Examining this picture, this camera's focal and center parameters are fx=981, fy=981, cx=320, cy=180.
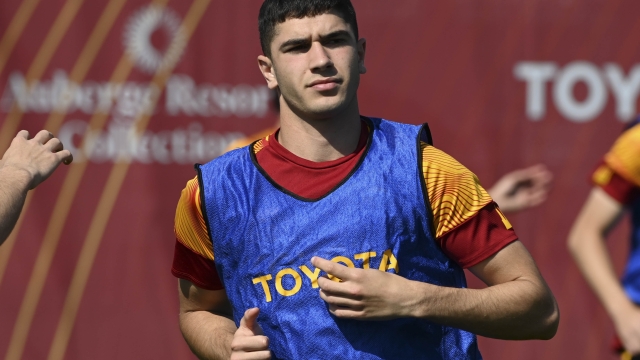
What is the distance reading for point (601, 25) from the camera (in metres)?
4.86

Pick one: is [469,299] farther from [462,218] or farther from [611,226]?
[611,226]

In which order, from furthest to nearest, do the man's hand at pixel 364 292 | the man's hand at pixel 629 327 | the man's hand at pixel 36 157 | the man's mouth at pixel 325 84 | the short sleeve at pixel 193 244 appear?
1. the man's hand at pixel 629 327
2. the man's hand at pixel 36 157
3. the short sleeve at pixel 193 244
4. the man's mouth at pixel 325 84
5. the man's hand at pixel 364 292

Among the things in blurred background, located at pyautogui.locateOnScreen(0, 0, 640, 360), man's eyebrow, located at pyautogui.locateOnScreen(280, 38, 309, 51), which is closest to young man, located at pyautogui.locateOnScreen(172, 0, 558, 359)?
man's eyebrow, located at pyautogui.locateOnScreen(280, 38, 309, 51)

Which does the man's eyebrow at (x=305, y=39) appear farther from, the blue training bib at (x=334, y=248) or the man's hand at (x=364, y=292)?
the man's hand at (x=364, y=292)

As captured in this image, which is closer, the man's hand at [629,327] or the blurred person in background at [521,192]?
the man's hand at [629,327]

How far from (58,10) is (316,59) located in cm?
274

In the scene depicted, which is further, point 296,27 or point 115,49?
point 115,49

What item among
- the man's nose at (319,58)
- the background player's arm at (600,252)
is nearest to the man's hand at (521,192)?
the background player's arm at (600,252)

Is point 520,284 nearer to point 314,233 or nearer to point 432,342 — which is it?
point 432,342

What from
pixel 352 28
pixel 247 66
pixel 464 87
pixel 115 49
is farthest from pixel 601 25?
pixel 352 28

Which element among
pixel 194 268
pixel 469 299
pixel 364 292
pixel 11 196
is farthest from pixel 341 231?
pixel 11 196

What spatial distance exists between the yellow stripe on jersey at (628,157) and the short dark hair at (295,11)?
49.4 inches

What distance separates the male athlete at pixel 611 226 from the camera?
3.27m

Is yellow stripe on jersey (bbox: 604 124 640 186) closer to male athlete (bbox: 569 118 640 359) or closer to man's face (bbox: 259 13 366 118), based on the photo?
male athlete (bbox: 569 118 640 359)
